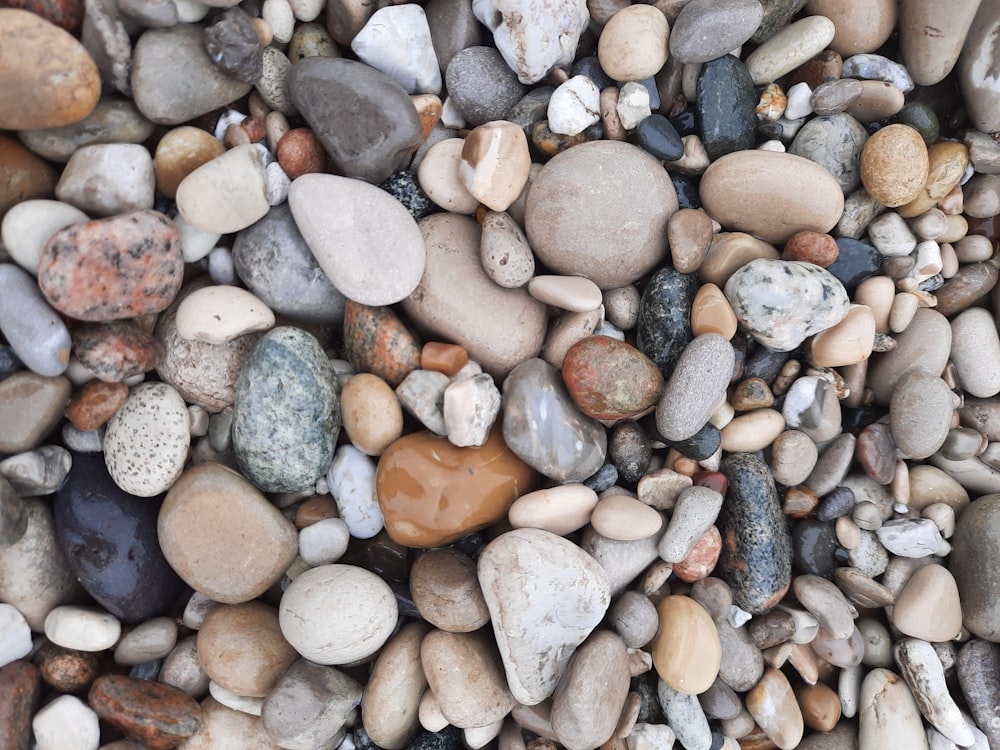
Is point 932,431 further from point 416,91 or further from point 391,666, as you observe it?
point 416,91

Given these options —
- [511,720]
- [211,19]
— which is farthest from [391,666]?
[211,19]

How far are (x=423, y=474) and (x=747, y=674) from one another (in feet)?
3.57

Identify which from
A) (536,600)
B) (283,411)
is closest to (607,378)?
(536,600)

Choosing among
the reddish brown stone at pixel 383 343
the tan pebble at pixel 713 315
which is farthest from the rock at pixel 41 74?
the tan pebble at pixel 713 315

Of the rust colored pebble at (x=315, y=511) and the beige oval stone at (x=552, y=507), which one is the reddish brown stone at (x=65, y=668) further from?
the beige oval stone at (x=552, y=507)

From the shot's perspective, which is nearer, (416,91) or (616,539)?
(616,539)

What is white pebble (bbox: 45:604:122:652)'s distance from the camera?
70.9 inches

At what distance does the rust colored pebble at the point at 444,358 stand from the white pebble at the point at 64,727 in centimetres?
125

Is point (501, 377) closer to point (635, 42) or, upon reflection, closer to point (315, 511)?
point (315, 511)

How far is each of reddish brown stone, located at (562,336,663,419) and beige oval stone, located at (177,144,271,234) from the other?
0.94 metres

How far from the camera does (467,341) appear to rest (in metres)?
1.95

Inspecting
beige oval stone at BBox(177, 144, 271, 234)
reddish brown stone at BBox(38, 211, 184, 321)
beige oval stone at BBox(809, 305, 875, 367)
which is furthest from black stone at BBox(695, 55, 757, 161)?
reddish brown stone at BBox(38, 211, 184, 321)

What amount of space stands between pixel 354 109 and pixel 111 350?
88cm

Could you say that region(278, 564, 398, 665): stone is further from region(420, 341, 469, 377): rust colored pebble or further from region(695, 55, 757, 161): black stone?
region(695, 55, 757, 161): black stone
